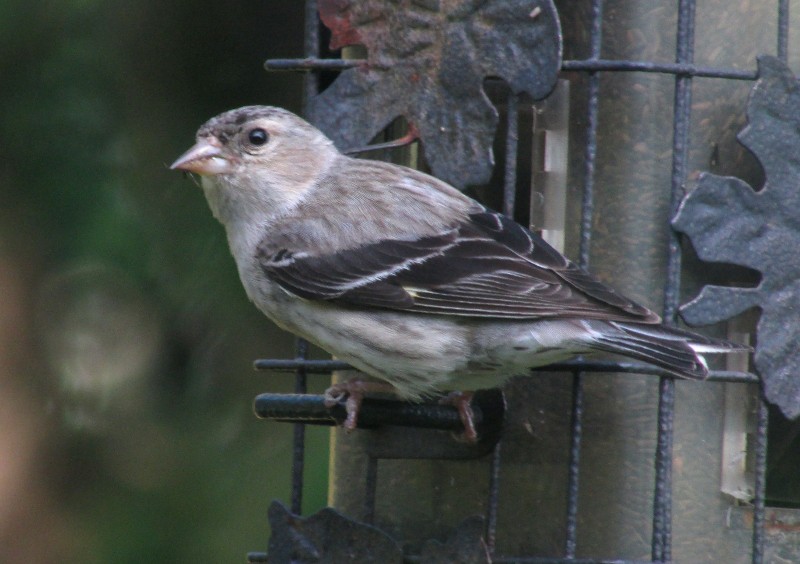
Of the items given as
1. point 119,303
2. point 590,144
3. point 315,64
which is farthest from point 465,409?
point 119,303

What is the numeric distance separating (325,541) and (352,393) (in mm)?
608

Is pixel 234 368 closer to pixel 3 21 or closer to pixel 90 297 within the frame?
pixel 90 297

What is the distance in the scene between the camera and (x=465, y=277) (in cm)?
621

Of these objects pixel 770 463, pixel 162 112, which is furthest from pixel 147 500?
pixel 770 463

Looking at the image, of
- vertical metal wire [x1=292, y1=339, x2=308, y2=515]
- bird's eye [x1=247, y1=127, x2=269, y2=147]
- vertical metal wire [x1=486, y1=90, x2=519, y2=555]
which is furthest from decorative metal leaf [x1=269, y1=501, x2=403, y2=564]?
bird's eye [x1=247, y1=127, x2=269, y2=147]

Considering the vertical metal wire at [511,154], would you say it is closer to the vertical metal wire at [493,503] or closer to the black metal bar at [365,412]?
the black metal bar at [365,412]

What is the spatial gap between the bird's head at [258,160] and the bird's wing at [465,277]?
40 centimetres

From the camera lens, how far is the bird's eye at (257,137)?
6.86m

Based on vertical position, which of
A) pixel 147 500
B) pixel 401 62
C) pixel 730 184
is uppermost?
pixel 401 62

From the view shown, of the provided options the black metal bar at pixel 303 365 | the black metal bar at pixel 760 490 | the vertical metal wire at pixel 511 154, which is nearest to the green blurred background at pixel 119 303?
the black metal bar at pixel 303 365

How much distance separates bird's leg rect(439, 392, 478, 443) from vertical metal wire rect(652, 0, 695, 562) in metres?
0.75

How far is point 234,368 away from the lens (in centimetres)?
804

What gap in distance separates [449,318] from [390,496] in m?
1.02

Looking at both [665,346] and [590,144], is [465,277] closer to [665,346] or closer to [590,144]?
[590,144]
